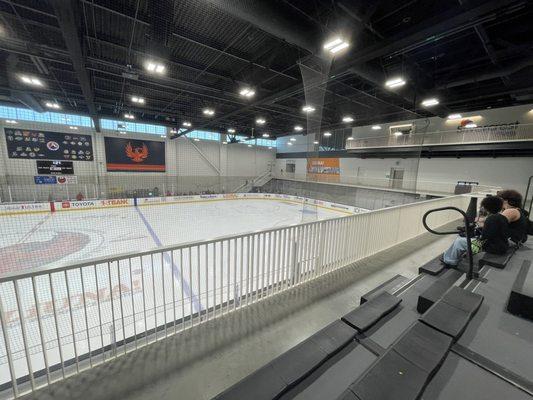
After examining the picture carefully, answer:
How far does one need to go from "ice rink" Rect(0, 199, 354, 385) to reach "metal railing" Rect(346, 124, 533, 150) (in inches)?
225

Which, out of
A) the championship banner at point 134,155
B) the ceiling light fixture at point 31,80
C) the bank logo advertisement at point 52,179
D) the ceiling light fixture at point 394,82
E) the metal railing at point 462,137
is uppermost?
the ceiling light fixture at point 31,80

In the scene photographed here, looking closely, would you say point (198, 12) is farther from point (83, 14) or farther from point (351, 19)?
point (351, 19)

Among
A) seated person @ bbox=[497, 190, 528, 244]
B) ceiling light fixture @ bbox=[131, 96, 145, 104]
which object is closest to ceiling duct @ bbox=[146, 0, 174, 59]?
ceiling light fixture @ bbox=[131, 96, 145, 104]

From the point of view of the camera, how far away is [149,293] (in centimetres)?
386

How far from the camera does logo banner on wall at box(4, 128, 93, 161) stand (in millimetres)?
10234

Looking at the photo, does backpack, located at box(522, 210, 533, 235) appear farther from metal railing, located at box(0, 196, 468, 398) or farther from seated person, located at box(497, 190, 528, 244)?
metal railing, located at box(0, 196, 468, 398)

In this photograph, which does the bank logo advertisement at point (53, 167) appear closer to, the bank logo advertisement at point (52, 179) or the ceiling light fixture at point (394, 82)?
the bank logo advertisement at point (52, 179)

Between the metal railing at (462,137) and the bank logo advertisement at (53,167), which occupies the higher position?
the metal railing at (462,137)

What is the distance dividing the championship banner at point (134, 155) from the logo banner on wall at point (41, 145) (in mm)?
2102

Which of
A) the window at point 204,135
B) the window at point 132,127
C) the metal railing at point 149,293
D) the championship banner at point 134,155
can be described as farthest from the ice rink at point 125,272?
the window at point 204,135

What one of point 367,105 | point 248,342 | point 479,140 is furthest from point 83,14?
point 479,140

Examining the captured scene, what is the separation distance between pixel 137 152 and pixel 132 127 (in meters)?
1.84

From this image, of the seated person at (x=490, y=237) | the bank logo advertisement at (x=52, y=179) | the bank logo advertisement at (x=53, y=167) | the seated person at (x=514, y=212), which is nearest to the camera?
the seated person at (x=490, y=237)

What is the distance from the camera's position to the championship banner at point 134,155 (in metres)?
13.6
